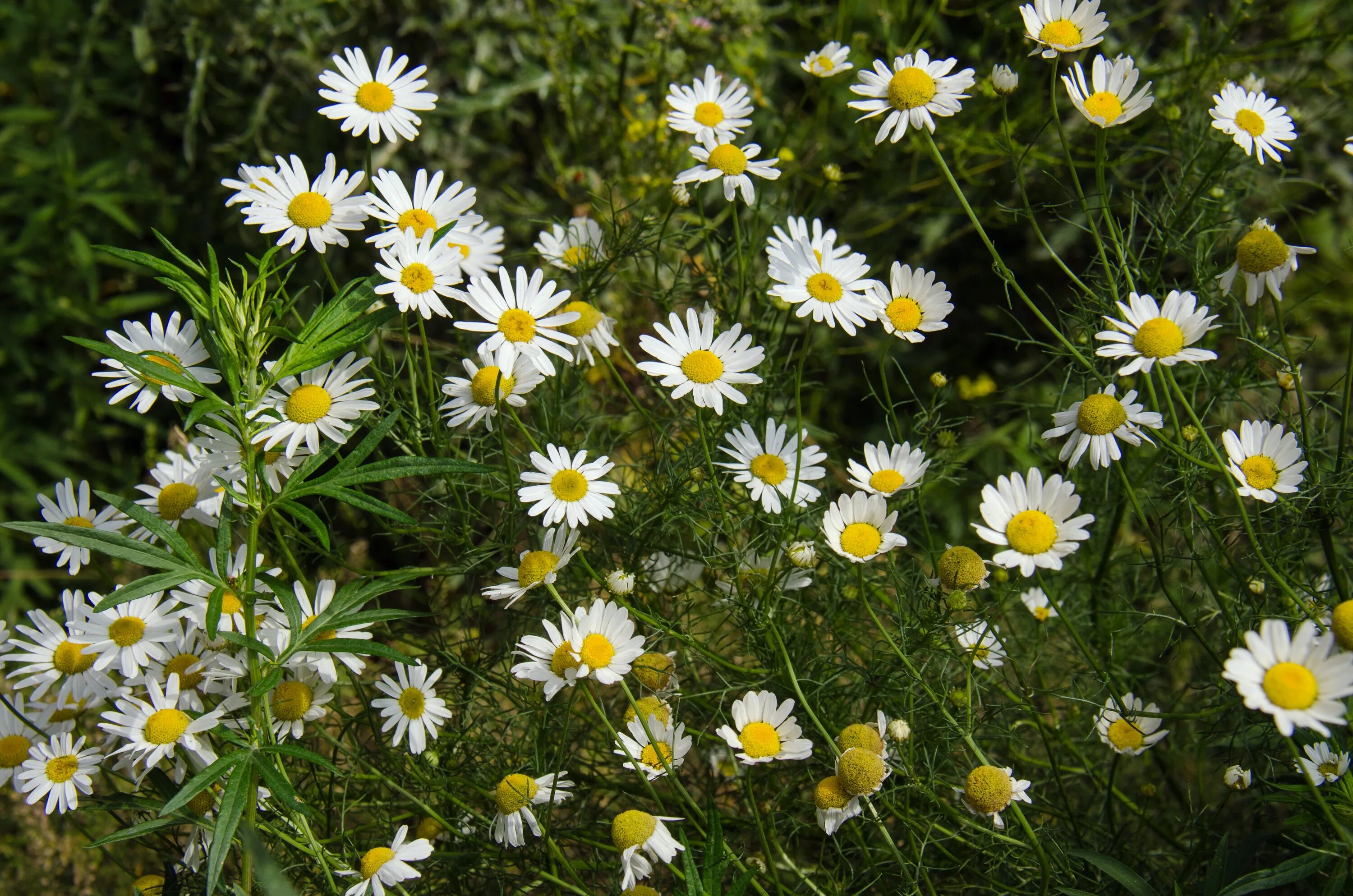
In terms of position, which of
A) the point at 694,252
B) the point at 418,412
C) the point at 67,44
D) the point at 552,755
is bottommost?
the point at 552,755

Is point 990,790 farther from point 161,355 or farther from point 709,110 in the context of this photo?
point 161,355

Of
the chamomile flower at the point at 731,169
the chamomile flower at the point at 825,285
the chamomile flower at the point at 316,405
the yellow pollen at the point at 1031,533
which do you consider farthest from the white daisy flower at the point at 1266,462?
the chamomile flower at the point at 316,405

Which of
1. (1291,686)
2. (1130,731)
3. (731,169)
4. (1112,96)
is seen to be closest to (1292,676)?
(1291,686)

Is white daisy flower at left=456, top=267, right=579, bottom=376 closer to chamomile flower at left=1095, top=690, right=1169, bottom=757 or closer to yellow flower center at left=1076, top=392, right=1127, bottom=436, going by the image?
yellow flower center at left=1076, top=392, right=1127, bottom=436

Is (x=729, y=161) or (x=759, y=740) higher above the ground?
(x=729, y=161)

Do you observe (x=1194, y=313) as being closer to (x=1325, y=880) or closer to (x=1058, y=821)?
(x=1325, y=880)

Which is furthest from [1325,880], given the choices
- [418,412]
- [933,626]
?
[418,412]

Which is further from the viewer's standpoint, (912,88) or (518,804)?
(912,88)
